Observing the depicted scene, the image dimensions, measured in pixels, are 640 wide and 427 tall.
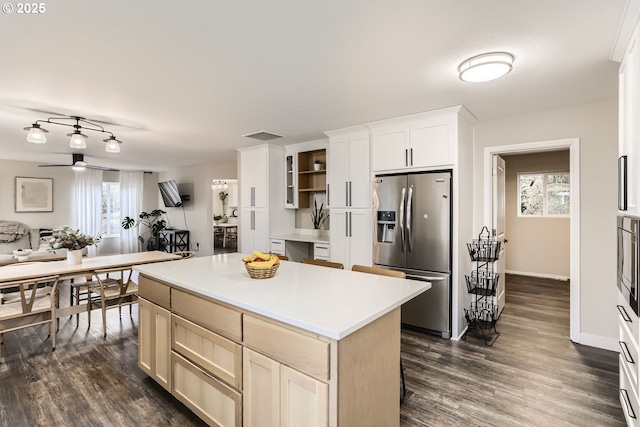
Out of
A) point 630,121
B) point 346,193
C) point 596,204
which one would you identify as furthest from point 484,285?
point 630,121

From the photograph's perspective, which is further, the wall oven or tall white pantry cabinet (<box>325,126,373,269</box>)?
tall white pantry cabinet (<box>325,126,373,269</box>)

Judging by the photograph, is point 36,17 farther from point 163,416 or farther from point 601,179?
point 601,179

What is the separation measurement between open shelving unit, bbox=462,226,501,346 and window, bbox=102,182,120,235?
900 centimetres

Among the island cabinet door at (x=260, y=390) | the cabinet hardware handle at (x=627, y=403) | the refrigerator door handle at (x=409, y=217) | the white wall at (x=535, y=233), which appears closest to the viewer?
the island cabinet door at (x=260, y=390)

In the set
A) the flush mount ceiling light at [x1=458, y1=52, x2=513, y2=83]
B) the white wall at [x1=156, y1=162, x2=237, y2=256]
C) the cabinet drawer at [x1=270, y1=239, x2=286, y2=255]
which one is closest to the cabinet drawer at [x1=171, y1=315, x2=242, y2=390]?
the flush mount ceiling light at [x1=458, y1=52, x2=513, y2=83]

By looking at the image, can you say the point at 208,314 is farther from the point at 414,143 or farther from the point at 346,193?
the point at 414,143

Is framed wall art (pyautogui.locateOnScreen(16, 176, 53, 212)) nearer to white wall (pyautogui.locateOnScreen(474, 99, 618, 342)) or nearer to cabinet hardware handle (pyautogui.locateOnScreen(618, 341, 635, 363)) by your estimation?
white wall (pyautogui.locateOnScreen(474, 99, 618, 342))

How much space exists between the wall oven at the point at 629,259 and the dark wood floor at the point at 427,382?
0.94 meters

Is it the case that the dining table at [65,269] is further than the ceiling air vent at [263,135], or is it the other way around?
the ceiling air vent at [263,135]

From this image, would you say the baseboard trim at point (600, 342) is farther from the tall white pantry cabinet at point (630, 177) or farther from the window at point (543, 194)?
the window at point (543, 194)

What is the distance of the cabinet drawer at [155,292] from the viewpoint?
2.19m

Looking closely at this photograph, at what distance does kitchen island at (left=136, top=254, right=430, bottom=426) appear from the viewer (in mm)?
1354

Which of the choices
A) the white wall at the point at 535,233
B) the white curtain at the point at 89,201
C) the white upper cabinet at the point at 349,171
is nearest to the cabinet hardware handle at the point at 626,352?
the white upper cabinet at the point at 349,171

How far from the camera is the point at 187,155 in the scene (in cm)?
630
